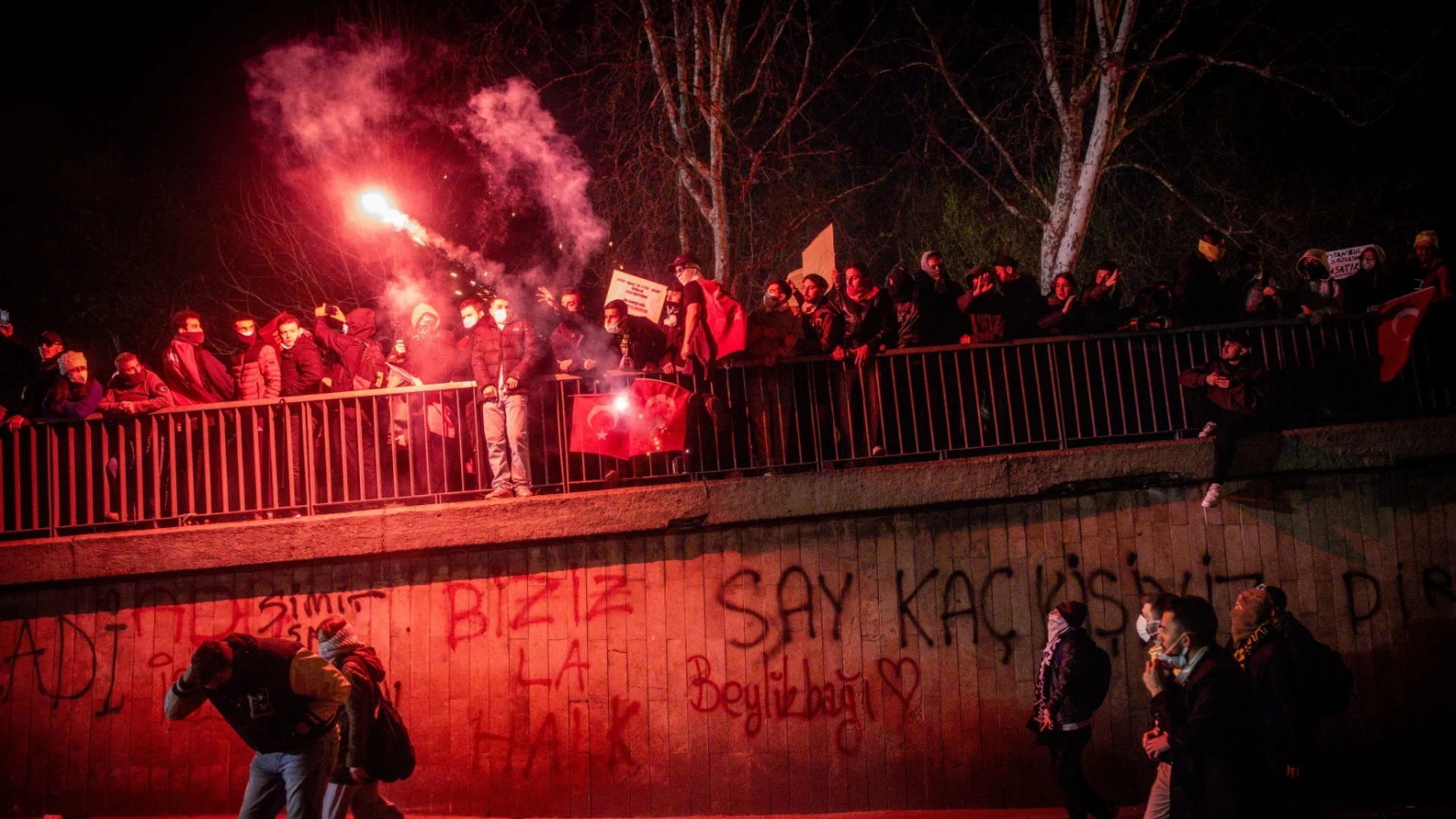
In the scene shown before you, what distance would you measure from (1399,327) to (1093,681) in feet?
14.6

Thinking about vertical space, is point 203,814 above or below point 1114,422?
below

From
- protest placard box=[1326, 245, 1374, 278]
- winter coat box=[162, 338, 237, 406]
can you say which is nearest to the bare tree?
protest placard box=[1326, 245, 1374, 278]

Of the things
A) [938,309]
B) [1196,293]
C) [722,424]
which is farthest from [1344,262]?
[722,424]

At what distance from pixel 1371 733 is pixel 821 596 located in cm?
434

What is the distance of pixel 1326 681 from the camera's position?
242 inches

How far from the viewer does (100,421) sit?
920cm

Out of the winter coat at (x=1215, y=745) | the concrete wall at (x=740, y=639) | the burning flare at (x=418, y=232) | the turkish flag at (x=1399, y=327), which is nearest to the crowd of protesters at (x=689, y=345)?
the turkish flag at (x=1399, y=327)

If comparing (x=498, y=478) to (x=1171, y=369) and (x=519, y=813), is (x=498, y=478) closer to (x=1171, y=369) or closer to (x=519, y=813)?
(x=519, y=813)

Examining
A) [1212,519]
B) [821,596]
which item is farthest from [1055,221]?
[821,596]

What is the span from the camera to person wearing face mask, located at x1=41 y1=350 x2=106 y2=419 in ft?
29.9

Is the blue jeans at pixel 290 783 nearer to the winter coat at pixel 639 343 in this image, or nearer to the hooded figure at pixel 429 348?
the hooded figure at pixel 429 348

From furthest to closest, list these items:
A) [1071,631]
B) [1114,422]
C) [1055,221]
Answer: [1055,221]
[1114,422]
[1071,631]

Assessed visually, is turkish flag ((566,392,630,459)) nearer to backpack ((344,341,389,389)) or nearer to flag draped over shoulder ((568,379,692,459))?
flag draped over shoulder ((568,379,692,459))

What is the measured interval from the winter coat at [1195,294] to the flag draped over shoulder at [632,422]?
430 cm
